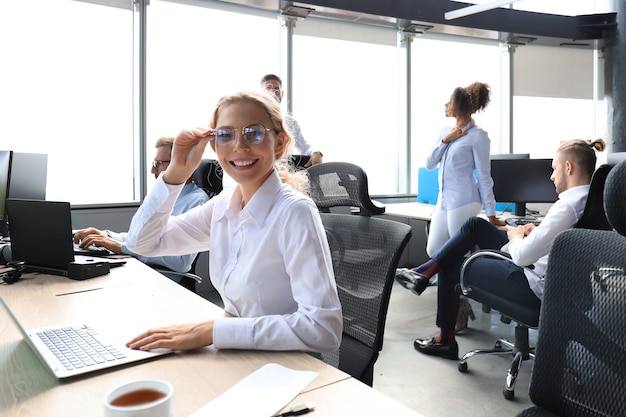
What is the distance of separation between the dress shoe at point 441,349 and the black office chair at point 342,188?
1.68 metres

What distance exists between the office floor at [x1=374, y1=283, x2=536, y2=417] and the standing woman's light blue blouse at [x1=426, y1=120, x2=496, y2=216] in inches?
36.2

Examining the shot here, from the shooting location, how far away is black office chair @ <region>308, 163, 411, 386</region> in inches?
58.4

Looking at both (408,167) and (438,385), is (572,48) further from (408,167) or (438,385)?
(438,385)

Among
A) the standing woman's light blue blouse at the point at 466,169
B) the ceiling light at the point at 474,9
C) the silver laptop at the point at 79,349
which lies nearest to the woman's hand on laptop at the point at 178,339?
the silver laptop at the point at 79,349

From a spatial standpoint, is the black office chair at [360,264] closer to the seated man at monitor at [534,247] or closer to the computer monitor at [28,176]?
the seated man at monitor at [534,247]

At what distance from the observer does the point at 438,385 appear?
2725mm

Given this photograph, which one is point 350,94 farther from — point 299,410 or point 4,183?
point 299,410

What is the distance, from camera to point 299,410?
2.77ft

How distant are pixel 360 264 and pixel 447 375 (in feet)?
5.22

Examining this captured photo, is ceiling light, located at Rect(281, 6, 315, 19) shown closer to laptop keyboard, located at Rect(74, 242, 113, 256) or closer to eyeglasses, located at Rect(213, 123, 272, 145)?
laptop keyboard, located at Rect(74, 242, 113, 256)

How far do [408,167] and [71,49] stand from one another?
3.84m

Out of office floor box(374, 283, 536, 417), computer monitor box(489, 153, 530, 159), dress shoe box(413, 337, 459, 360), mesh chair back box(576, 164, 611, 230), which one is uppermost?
computer monitor box(489, 153, 530, 159)

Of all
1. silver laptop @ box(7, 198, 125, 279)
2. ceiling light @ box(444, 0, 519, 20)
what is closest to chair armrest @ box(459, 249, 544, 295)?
silver laptop @ box(7, 198, 125, 279)

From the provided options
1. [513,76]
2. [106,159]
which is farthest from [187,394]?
[513,76]
